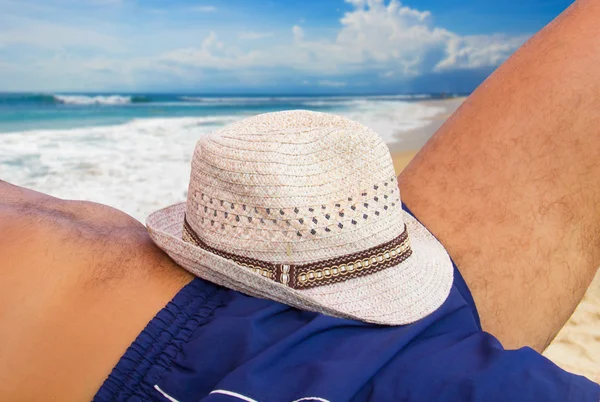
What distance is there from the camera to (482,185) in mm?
1302

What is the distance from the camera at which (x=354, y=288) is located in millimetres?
956

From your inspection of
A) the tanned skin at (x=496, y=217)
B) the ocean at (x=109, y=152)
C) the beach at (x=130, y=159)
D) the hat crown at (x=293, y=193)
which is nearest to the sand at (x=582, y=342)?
the beach at (x=130, y=159)

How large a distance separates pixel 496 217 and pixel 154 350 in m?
0.84

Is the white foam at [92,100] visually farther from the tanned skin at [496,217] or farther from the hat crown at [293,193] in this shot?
the hat crown at [293,193]

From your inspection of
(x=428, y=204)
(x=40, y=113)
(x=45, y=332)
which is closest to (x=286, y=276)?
(x=45, y=332)

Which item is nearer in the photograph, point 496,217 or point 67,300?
point 67,300

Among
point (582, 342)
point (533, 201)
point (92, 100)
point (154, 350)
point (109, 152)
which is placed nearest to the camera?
point (154, 350)

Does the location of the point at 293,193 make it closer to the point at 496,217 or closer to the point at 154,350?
the point at 154,350

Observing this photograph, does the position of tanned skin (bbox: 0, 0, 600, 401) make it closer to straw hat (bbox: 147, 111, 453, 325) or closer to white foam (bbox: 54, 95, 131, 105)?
straw hat (bbox: 147, 111, 453, 325)

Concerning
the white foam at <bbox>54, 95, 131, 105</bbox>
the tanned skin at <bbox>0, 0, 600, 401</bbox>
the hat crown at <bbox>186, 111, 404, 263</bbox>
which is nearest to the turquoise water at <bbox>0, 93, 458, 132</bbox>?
the white foam at <bbox>54, 95, 131, 105</bbox>

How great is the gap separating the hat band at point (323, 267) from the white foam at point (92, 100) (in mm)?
14840

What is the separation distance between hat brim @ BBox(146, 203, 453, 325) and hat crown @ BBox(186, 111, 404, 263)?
1.9 inches

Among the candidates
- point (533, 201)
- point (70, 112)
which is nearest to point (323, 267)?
point (533, 201)

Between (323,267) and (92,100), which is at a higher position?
(323,267)
